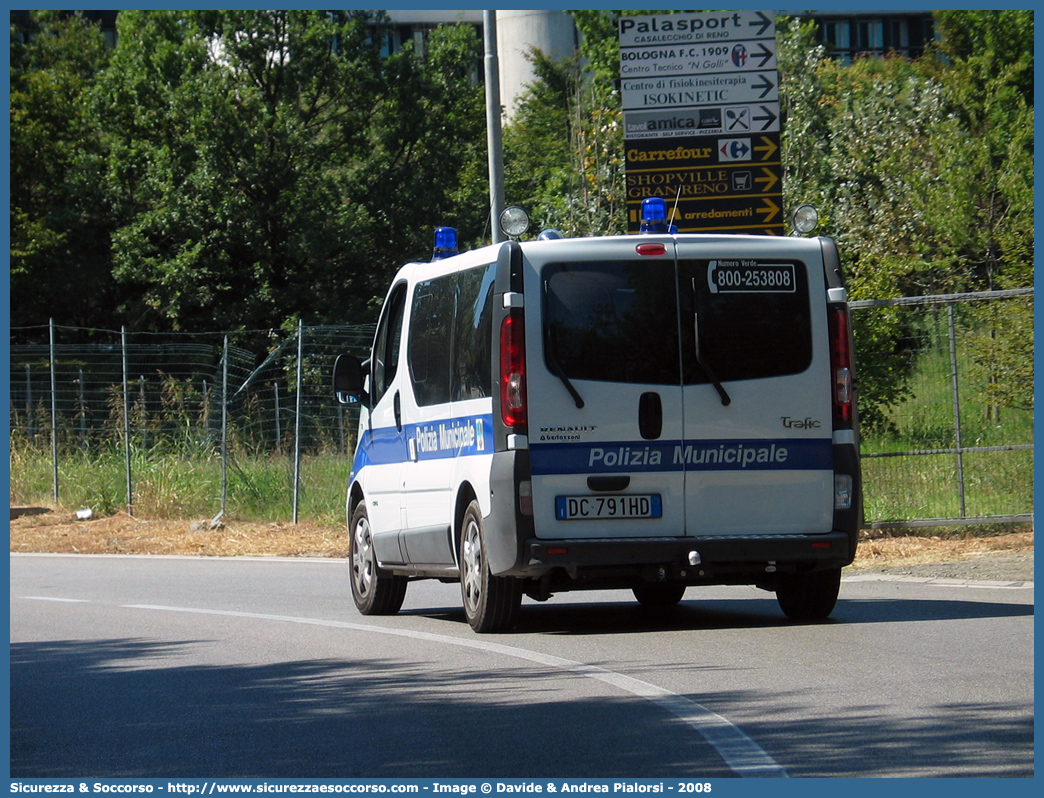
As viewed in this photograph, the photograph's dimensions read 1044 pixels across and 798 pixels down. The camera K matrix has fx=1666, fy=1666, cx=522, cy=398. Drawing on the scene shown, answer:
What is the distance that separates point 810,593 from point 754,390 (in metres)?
1.46

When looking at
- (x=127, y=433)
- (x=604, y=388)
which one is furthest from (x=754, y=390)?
(x=127, y=433)

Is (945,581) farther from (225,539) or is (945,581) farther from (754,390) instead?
(225,539)

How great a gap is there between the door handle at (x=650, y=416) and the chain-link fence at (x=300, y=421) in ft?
19.9

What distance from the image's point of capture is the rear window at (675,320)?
9805mm

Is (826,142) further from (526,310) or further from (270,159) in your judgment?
(526,310)

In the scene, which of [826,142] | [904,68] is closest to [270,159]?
[826,142]

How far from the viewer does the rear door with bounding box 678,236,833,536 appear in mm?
9922

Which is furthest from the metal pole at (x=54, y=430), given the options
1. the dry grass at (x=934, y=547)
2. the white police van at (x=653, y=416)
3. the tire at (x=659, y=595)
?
the white police van at (x=653, y=416)

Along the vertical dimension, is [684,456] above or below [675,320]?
below

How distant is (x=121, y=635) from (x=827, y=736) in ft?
20.3

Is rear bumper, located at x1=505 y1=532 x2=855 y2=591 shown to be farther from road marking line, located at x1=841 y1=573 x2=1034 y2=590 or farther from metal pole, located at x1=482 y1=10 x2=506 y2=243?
metal pole, located at x1=482 y1=10 x2=506 y2=243

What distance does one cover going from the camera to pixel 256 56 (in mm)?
39781

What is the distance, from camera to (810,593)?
34.6ft

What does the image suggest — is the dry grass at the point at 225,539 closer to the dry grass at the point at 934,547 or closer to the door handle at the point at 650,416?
the dry grass at the point at 934,547
